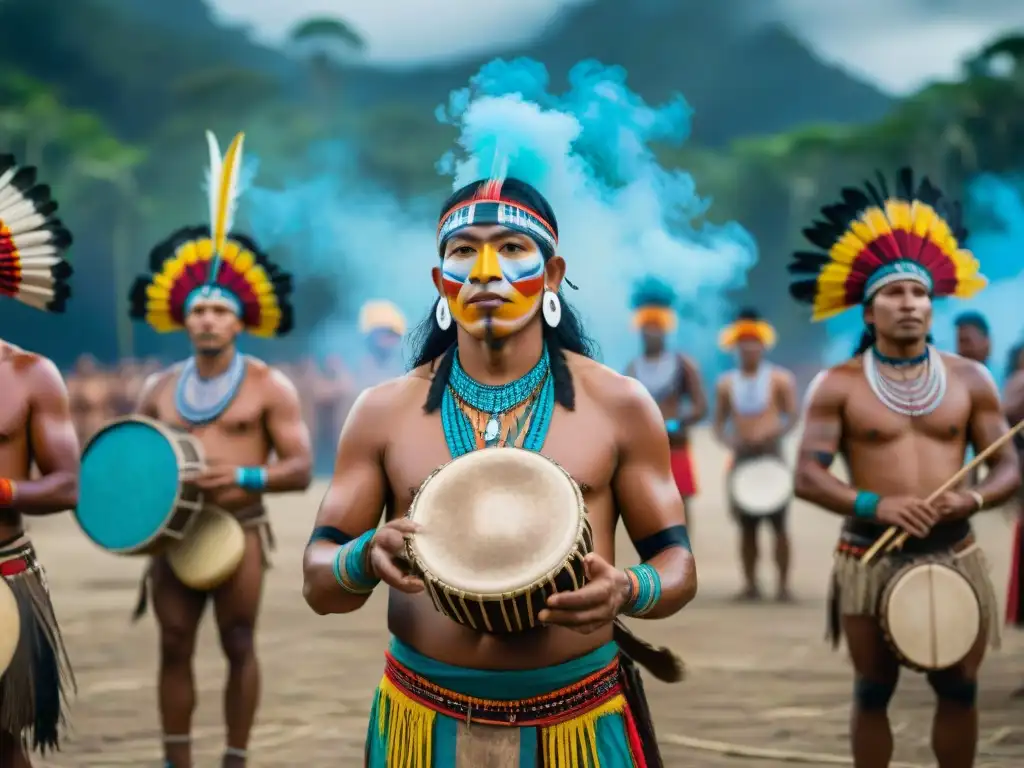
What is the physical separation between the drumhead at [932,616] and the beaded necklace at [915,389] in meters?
0.63

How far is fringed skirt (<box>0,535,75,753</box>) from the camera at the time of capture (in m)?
4.62

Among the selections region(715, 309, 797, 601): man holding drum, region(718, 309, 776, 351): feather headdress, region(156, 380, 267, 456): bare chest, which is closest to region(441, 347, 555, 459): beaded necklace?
region(156, 380, 267, 456): bare chest

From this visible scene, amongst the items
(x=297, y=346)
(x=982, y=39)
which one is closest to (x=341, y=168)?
(x=297, y=346)

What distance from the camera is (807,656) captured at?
9156mm

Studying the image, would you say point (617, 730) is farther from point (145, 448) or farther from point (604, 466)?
point (145, 448)

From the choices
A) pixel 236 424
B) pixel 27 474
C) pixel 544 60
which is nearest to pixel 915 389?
pixel 236 424

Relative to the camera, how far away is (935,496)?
5457mm

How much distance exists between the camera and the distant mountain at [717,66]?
60000mm

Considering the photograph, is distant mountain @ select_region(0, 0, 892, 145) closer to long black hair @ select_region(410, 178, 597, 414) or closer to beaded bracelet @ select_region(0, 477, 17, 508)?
beaded bracelet @ select_region(0, 477, 17, 508)

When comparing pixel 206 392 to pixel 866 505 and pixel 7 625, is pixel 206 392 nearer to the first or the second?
pixel 7 625

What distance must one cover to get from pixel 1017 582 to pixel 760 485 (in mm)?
2926

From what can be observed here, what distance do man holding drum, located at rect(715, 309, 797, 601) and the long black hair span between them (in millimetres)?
7725

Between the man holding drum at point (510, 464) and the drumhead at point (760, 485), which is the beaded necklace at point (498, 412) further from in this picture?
the drumhead at point (760, 485)

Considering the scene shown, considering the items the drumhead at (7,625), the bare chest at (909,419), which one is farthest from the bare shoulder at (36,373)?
the bare chest at (909,419)
